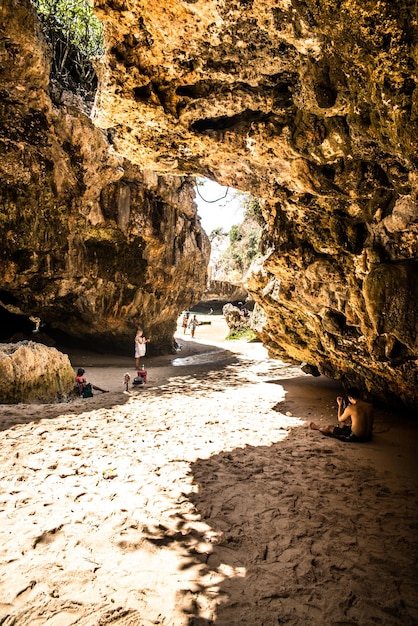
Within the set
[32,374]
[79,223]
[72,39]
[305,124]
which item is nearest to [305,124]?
[305,124]

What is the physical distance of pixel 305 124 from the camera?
4.34 m

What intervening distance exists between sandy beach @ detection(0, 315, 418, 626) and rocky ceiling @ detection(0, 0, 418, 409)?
2378 millimetres

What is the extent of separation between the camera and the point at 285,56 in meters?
3.68

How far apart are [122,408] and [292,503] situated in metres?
5.10

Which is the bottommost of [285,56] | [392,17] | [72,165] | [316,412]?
[316,412]

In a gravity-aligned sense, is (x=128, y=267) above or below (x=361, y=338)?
above

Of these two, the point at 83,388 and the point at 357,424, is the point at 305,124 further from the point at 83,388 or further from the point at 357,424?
the point at 83,388

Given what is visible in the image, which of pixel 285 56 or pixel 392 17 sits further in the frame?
pixel 285 56

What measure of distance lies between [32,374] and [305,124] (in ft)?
28.7

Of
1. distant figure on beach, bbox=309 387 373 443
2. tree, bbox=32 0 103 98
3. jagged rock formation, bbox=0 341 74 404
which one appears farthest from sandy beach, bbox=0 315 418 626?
tree, bbox=32 0 103 98

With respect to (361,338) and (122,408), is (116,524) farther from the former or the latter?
(361,338)

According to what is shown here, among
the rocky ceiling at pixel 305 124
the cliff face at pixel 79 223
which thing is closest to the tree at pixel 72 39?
the cliff face at pixel 79 223

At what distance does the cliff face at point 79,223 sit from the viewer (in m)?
10.0

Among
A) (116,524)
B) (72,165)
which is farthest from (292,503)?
(72,165)
